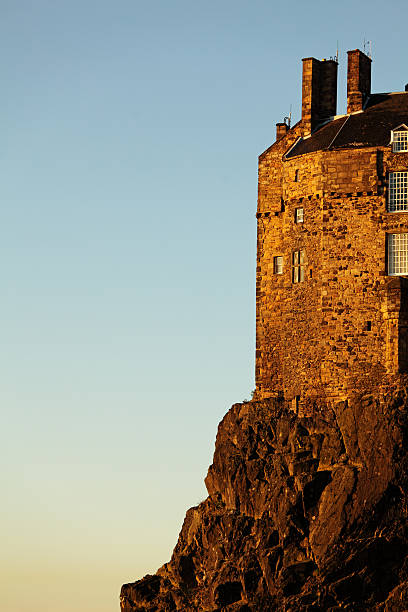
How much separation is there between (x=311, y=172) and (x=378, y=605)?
23.0 metres

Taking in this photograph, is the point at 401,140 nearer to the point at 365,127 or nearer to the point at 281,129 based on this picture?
the point at 365,127

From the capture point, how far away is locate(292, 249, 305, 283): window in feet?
354

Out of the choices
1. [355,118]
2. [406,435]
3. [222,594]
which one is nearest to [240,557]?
[222,594]

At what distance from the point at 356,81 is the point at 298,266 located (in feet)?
34.2

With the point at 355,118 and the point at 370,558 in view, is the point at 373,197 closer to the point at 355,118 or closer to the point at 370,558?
the point at 355,118

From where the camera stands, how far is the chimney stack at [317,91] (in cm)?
11131

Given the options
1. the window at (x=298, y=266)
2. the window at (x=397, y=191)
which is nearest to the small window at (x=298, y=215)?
the window at (x=298, y=266)

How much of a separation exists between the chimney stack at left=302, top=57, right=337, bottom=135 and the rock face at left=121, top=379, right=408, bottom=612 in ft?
50.6

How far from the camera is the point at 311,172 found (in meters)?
108

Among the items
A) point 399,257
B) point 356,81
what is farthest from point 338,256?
point 356,81

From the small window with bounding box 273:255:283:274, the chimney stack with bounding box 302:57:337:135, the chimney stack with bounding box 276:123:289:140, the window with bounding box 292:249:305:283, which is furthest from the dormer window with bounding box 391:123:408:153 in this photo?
the chimney stack with bounding box 276:123:289:140

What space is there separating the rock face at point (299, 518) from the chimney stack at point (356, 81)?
52.1ft

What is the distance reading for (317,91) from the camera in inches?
4397

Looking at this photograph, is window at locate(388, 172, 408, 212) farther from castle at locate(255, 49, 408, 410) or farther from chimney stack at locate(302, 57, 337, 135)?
chimney stack at locate(302, 57, 337, 135)
